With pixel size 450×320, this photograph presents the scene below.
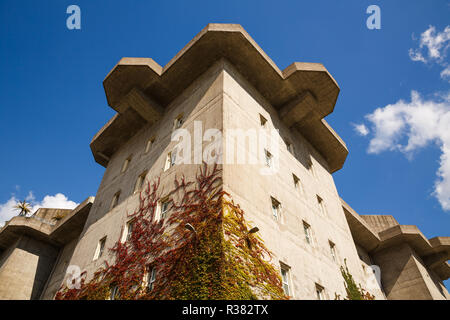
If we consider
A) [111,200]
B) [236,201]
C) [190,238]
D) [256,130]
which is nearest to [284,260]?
[236,201]

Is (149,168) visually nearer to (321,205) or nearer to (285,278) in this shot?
(285,278)

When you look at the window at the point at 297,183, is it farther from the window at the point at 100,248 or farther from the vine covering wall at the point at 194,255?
the window at the point at 100,248

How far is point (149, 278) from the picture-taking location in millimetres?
13961

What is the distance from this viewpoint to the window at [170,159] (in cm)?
1845

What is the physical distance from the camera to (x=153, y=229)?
15.6 metres

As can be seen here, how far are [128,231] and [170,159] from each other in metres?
4.78

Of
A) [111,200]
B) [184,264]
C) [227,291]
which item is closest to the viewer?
[227,291]

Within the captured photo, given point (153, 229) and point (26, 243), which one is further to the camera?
point (26, 243)

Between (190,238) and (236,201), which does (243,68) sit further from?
(190,238)

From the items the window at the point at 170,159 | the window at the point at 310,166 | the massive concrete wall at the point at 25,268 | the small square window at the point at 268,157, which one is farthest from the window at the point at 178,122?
the massive concrete wall at the point at 25,268

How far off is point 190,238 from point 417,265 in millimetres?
26256

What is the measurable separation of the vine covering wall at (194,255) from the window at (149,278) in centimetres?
5

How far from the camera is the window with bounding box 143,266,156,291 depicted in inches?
533

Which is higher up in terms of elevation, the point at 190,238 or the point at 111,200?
the point at 111,200
